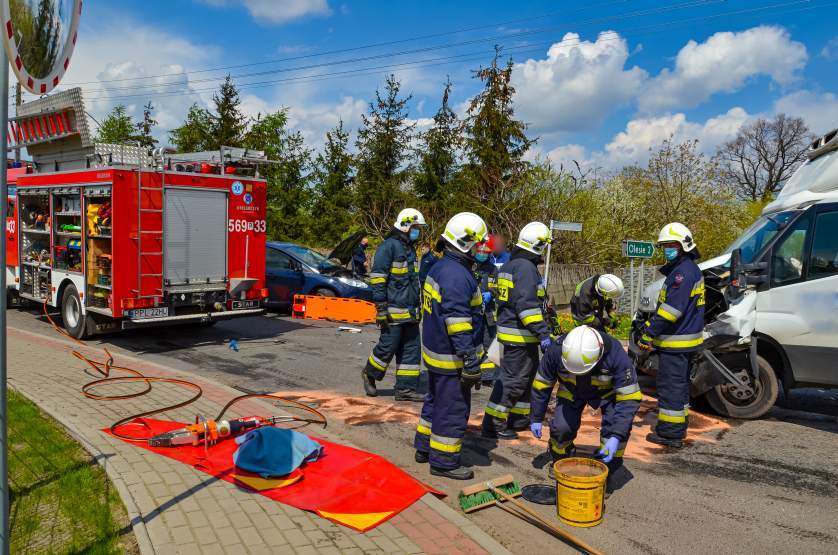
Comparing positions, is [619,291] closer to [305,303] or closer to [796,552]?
[796,552]

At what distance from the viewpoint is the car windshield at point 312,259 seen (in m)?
14.0

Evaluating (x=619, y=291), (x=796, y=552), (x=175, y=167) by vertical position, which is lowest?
(x=796, y=552)

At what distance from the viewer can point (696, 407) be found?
720 centimetres

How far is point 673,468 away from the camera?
5.42m

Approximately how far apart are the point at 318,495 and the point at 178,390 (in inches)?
131

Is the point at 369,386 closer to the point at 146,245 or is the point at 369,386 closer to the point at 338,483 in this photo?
the point at 338,483

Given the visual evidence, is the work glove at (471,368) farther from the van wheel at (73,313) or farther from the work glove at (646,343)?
the van wheel at (73,313)

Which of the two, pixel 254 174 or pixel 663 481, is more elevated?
pixel 254 174

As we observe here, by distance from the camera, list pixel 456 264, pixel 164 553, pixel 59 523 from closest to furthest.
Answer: pixel 164 553, pixel 59 523, pixel 456 264

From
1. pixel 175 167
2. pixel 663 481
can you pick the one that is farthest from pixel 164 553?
pixel 175 167

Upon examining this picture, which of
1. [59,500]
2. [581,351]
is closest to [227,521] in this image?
[59,500]

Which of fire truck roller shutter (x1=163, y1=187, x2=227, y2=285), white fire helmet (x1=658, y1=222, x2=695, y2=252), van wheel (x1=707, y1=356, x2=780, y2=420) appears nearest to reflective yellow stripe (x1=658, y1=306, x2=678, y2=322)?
white fire helmet (x1=658, y1=222, x2=695, y2=252)

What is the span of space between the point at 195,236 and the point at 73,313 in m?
2.36

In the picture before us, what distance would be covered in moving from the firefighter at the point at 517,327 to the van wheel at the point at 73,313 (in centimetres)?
708
